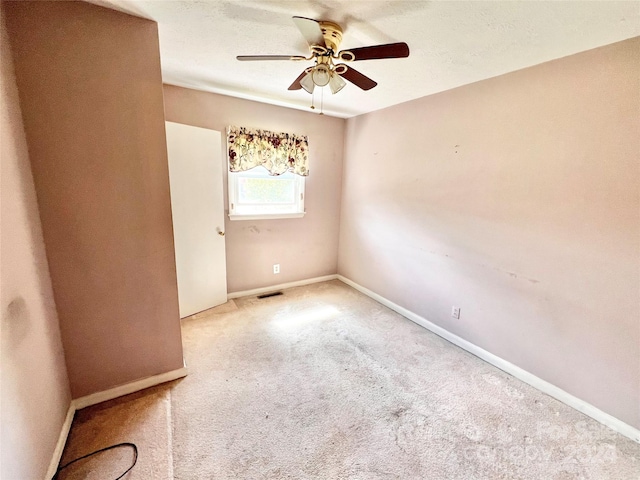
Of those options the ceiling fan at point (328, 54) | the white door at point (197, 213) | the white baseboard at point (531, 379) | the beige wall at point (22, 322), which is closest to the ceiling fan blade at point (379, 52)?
the ceiling fan at point (328, 54)

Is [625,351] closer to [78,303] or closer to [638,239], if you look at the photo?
[638,239]

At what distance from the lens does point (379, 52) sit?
1404mm

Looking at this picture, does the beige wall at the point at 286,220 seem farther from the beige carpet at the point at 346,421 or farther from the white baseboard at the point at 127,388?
the white baseboard at the point at 127,388

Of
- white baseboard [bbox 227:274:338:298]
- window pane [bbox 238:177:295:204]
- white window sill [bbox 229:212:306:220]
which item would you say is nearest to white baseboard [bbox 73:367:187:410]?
white baseboard [bbox 227:274:338:298]

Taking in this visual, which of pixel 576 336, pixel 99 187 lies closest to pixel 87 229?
pixel 99 187

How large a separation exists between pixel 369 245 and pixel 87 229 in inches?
109

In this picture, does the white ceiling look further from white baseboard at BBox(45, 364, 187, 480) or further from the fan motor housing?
white baseboard at BBox(45, 364, 187, 480)

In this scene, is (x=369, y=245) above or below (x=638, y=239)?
below

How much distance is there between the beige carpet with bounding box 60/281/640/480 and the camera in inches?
55.2

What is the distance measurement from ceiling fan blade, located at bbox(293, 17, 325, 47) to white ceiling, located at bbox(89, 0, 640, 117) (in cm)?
13

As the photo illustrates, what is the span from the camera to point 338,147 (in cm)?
369

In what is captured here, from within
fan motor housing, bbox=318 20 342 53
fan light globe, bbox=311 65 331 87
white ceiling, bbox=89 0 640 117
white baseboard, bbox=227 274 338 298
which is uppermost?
white ceiling, bbox=89 0 640 117

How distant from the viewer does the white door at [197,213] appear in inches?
100

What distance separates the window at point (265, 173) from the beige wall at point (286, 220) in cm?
10
